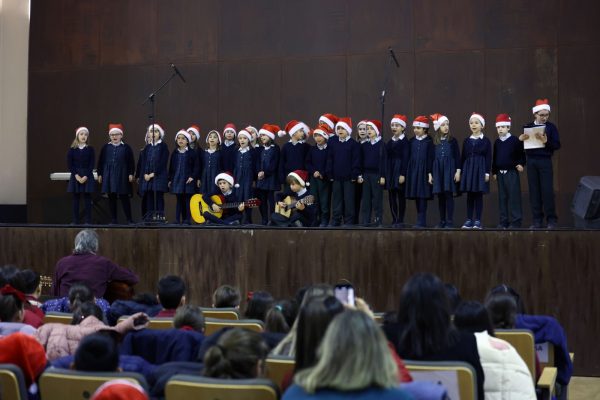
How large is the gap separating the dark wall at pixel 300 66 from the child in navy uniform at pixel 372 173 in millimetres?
2315

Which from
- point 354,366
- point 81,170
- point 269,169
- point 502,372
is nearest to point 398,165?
point 269,169

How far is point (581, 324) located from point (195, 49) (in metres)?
7.79

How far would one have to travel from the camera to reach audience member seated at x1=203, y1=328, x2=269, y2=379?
9.03ft

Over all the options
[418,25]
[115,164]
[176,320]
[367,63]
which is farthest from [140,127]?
[176,320]

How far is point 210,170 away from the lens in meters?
10.6

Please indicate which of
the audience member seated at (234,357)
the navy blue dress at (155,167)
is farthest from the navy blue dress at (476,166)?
the audience member seated at (234,357)

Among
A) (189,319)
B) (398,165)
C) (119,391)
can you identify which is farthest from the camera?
(398,165)

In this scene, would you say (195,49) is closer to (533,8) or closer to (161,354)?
(533,8)

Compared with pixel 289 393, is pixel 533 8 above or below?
above

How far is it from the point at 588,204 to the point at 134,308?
4906mm

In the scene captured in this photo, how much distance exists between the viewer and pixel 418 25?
1215cm

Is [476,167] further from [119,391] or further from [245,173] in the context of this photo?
[119,391]

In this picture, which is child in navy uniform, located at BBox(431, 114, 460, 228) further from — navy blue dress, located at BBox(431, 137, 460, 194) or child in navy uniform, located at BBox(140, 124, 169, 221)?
child in navy uniform, located at BBox(140, 124, 169, 221)

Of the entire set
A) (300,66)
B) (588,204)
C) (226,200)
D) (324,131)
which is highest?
(300,66)
